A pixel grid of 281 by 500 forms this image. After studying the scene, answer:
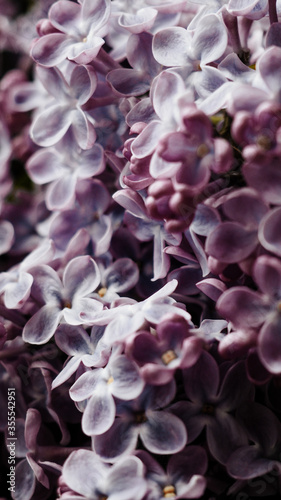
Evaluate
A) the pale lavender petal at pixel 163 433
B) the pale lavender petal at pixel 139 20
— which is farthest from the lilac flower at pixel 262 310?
the pale lavender petal at pixel 139 20

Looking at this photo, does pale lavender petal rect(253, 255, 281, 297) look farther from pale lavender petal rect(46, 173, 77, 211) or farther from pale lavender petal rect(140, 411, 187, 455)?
pale lavender petal rect(46, 173, 77, 211)

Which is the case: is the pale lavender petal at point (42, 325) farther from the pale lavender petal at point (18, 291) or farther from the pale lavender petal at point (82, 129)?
the pale lavender petal at point (82, 129)

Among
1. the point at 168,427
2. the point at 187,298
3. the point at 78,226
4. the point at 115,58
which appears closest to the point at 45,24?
the point at 115,58

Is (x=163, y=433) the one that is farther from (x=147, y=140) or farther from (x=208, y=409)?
(x=147, y=140)

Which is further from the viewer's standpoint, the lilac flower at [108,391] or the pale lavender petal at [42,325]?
the pale lavender petal at [42,325]

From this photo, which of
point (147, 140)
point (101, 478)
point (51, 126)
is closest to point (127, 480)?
point (101, 478)

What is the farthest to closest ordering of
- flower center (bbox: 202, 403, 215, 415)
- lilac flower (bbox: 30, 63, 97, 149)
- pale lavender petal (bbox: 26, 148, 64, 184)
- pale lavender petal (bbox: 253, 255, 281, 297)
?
pale lavender petal (bbox: 26, 148, 64, 184) → lilac flower (bbox: 30, 63, 97, 149) → flower center (bbox: 202, 403, 215, 415) → pale lavender petal (bbox: 253, 255, 281, 297)

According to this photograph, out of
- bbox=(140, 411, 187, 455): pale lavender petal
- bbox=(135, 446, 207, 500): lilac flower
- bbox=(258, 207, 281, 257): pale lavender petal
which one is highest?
bbox=(258, 207, 281, 257): pale lavender petal

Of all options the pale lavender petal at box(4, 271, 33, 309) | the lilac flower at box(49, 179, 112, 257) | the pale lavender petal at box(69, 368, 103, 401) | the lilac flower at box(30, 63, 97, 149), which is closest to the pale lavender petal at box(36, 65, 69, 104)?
the lilac flower at box(30, 63, 97, 149)

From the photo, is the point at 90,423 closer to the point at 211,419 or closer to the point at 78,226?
the point at 211,419
